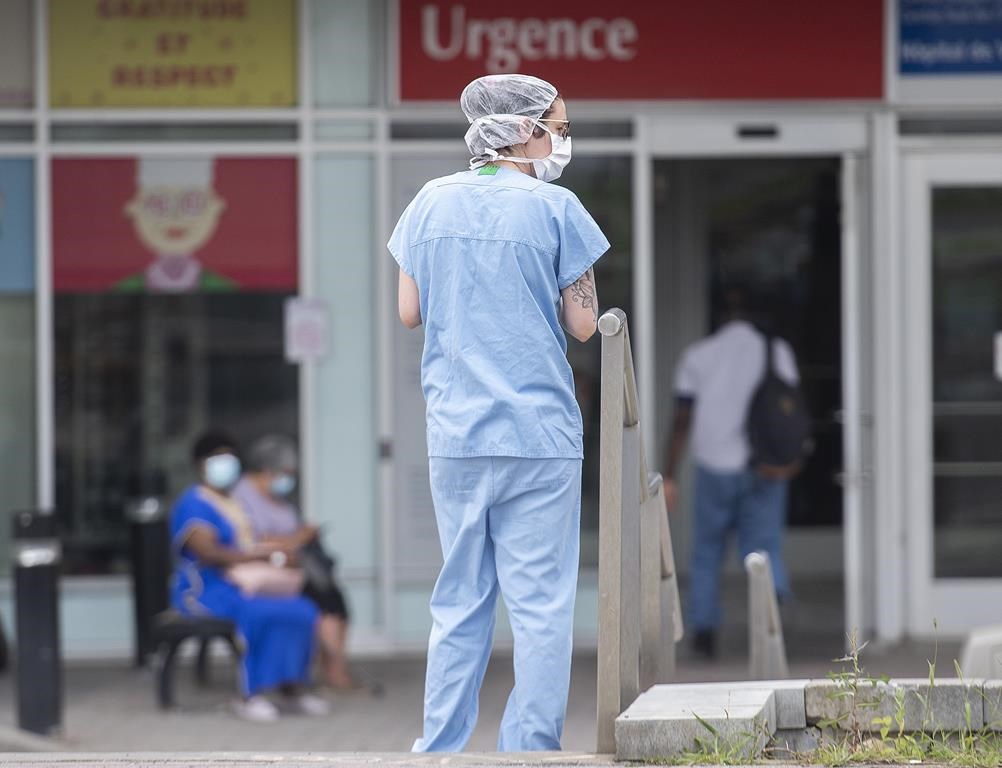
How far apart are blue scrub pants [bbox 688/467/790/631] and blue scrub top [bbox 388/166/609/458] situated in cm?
444

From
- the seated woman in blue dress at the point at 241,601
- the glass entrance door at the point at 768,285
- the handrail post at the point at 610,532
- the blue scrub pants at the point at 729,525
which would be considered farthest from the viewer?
the glass entrance door at the point at 768,285

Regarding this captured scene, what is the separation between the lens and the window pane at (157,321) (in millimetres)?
8383

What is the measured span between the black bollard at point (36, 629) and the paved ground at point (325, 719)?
12 centimetres

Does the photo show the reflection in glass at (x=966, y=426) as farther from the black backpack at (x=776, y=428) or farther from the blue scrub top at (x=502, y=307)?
the blue scrub top at (x=502, y=307)

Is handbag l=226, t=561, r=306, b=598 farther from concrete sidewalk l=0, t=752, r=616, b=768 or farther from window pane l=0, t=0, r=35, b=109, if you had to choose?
concrete sidewalk l=0, t=752, r=616, b=768

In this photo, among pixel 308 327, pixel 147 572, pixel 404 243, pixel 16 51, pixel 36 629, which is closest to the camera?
pixel 404 243

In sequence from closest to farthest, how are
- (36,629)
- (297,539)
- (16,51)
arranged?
1. (36,629)
2. (297,539)
3. (16,51)

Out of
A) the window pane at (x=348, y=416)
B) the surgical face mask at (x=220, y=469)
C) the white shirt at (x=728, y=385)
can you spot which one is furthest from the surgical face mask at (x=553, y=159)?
the white shirt at (x=728, y=385)

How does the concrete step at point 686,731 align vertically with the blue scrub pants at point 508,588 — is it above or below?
below

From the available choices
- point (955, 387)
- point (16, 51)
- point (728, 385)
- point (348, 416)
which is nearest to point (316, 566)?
point (348, 416)

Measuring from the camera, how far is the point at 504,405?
4004 millimetres

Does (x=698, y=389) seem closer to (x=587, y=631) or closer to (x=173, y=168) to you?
(x=587, y=631)

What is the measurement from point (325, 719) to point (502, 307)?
11.5 ft

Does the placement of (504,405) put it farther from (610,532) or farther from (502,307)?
(610,532)
